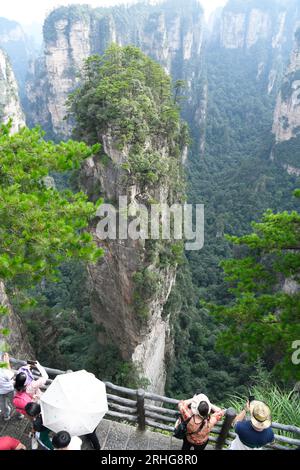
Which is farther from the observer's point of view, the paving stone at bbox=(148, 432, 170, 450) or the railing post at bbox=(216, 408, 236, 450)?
the paving stone at bbox=(148, 432, 170, 450)

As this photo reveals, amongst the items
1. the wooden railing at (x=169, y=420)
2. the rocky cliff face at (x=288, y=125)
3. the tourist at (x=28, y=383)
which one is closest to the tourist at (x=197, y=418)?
the wooden railing at (x=169, y=420)

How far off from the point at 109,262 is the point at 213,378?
43.7ft

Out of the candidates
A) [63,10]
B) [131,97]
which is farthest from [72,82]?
[131,97]

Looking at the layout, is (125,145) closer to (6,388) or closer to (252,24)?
(6,388)

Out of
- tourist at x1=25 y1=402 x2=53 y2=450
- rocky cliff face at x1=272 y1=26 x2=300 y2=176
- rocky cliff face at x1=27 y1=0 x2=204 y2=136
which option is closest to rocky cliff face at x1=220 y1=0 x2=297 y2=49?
rocky cliff face at x1=27 y1=0 x2=204 y2=136

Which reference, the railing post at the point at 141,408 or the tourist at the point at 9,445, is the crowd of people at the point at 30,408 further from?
the railing post at the point at 141,408

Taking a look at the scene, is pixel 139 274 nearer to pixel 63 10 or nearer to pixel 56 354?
pixel 56 354

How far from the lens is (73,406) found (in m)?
4.93

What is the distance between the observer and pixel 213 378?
80.4 feet

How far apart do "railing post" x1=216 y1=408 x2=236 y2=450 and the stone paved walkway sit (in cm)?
74

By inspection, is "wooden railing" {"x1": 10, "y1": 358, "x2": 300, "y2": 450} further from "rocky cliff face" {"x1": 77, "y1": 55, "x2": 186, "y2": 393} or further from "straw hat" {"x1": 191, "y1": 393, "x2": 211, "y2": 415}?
"rocky cliff face" {"x1": 77, "y1": 55, "x2": 186, "y2": 393}

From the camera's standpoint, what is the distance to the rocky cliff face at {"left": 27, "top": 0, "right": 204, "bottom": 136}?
77.6m

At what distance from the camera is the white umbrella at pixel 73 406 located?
4875 millimetres

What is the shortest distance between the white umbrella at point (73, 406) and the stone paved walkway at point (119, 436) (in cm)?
158
